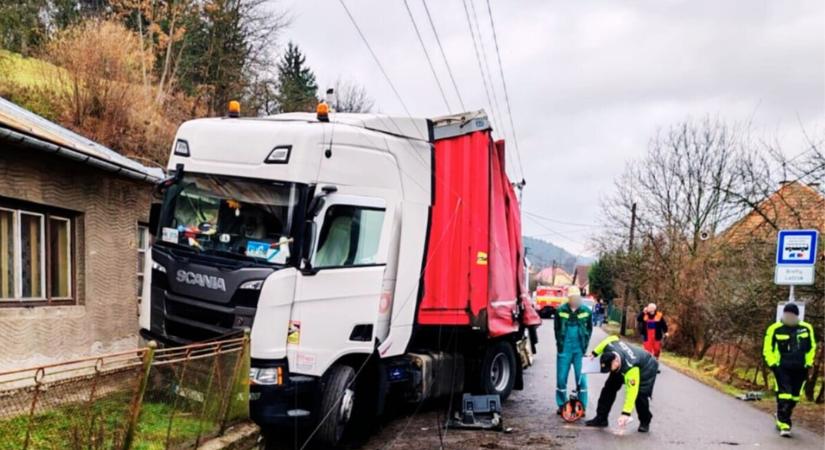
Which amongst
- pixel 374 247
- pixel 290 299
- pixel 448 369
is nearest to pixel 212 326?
pixel 290 299

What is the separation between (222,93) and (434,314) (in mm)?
22978

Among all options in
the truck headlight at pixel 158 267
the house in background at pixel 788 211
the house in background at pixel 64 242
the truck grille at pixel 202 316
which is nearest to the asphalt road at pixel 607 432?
the truck grille at pixel 202 316

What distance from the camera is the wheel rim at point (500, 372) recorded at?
31.1ft

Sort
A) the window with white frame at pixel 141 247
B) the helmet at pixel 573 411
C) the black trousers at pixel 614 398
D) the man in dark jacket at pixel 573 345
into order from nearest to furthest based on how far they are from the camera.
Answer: the black trousers at pixel 614 398 < the helmet at pixel 573 411 < the man in dark jacket at pixel 573 345 < the window with white frame at pixel 141 247

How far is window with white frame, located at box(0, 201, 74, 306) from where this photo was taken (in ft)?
24.4

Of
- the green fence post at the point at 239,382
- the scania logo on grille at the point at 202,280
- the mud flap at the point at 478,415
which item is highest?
the scania logo on grille at the point at 202,280

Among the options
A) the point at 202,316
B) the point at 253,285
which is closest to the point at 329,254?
the point at 253,285

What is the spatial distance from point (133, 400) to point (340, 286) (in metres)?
2.40

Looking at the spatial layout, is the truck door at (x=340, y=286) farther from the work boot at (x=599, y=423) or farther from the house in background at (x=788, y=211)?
the house in background at (x=788, y=211)

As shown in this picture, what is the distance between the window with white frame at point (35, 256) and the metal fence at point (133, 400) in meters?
2.95

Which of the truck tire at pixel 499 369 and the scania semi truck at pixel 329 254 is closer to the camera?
the scania semi truck at pixel 329 254

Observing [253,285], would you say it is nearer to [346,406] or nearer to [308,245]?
[308,245]

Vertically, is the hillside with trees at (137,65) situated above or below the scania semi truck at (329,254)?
above

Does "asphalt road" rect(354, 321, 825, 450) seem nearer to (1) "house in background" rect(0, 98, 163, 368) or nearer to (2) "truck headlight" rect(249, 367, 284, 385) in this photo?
(2) "truck headlight" rect(249, 367, 284, 385)
